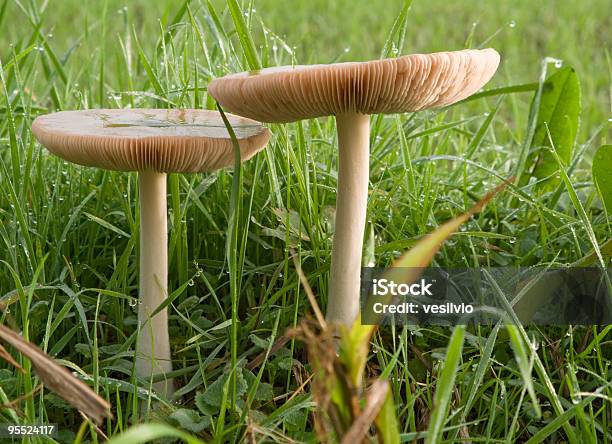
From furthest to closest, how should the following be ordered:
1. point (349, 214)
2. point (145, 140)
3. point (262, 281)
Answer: point (262, 281) < point (349, 214) < point (145, 140)

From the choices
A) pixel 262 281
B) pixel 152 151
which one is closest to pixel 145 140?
pixel 152 151

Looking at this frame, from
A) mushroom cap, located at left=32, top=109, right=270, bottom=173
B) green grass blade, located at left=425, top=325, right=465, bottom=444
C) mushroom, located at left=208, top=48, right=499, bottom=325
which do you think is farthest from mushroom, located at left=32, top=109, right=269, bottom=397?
green grass blade, located at left=425, top=325, right=465, bottom=444

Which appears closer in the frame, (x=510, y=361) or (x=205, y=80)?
(x=510, y=361)

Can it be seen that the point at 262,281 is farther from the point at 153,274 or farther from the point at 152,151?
the point at 152,151

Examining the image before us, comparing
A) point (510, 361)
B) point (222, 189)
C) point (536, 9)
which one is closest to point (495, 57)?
point (510, 361)

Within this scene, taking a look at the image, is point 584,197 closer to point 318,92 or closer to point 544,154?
point 544,154

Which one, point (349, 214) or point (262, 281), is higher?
point (349, 214)

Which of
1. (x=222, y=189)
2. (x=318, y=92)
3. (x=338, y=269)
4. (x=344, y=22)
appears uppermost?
(x=344, y=22)
